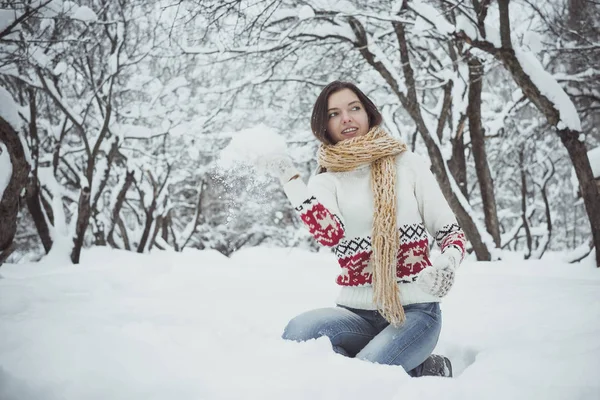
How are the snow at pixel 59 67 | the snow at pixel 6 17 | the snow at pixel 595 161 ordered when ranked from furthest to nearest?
the snow at pixel 59 67
the snow at pixel 595 161
the snow at pixel 6 17

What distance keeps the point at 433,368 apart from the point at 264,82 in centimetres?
473

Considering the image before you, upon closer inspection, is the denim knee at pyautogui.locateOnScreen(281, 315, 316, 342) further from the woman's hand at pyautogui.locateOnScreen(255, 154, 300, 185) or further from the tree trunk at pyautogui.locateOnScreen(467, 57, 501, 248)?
the tree trunk at pyautogui.locateOnScreen(467, 57, 501, 248)

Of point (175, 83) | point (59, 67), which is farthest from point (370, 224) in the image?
point (175, 83)

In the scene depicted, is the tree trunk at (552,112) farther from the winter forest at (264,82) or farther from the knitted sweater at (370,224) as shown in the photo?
the knitted sweater at (370,224)

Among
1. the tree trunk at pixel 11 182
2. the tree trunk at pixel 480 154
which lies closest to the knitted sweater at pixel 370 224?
the tree trunk at pixel 11 182

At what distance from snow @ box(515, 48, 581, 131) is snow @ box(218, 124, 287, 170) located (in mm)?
3175

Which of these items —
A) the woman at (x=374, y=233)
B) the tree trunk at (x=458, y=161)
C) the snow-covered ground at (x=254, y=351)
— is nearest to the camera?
the snow-covered ground at (x=254, y=351)

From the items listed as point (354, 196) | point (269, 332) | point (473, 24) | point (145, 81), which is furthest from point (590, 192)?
point (145, 81)

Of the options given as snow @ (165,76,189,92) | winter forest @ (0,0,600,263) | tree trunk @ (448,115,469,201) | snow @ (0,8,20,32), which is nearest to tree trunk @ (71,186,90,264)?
winter forest @ (0,0,600,263)

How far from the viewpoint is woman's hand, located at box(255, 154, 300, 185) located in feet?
5.21

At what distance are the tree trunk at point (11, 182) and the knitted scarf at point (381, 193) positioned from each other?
2.19 m

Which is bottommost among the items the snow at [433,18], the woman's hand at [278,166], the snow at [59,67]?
the woman's hand at [278,166]

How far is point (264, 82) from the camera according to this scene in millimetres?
5582

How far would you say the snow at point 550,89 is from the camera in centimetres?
367
